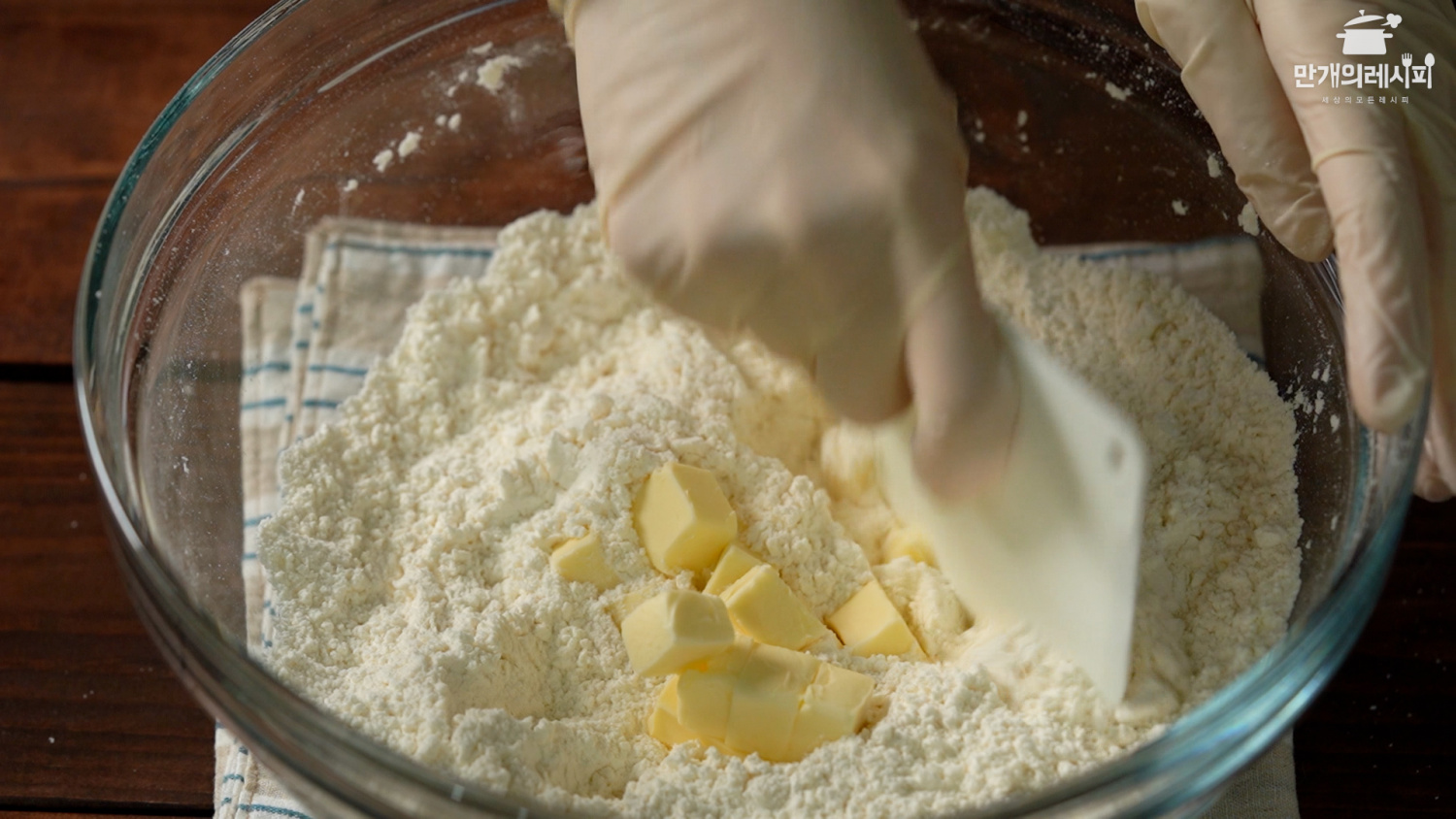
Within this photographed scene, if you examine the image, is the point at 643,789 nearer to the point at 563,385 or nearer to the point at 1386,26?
the point at 563,385

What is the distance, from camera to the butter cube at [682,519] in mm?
1283

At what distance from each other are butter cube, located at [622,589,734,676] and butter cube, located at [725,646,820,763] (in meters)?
0.04

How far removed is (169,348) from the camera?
1.38m

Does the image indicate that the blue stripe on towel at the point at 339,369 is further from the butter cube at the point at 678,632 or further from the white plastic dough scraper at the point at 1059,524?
the white plastic dough scraper at the point at 1059,524

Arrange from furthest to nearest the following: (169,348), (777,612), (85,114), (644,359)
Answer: (85,114), (644,359), (169,348), (777,612)

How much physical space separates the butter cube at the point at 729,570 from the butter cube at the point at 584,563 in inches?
4.0

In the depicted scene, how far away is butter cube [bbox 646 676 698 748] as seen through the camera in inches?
47.4

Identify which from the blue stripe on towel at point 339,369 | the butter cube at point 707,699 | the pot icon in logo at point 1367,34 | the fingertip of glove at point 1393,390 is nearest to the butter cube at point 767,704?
the butter cube at point 707,699

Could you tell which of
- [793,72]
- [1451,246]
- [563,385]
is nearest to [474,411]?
[563,385]

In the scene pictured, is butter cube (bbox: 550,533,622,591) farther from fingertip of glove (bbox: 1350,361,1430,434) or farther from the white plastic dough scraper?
fingertip of glove (bbox: 1350,361,1430,434)

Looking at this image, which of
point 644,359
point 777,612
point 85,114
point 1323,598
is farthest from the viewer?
point 85,114

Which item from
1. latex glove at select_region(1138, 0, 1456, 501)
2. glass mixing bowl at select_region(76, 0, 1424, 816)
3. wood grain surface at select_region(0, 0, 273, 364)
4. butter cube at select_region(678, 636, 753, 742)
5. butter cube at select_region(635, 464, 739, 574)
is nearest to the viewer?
glass mixing bowl at select_region(76, 0, 1424, 816)

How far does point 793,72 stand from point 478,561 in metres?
0.59

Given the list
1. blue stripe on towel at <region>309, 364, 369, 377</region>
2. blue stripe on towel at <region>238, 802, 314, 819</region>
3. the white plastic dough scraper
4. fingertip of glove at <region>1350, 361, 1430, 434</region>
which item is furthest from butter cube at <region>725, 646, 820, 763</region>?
blue stripe on towel at <region>309, 364, 369, 377</region>
